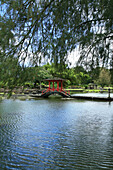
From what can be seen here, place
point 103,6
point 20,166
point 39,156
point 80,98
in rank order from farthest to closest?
point 80,98 < point 39,156 < point 20,166 < point 103,6

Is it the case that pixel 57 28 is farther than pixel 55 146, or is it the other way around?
pixel 55 146

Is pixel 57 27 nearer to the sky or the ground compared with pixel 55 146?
nearer to the sky

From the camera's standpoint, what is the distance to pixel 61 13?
9.67ft

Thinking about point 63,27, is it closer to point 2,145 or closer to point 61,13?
point 61,13

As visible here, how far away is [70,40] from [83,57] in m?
0.35

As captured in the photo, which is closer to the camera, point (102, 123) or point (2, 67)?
point (2, 67)

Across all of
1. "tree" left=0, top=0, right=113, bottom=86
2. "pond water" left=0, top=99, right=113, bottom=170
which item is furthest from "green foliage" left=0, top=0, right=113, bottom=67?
"pond water" left=0, top=99, right=113, bottom=170

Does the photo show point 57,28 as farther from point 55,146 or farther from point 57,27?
point 55,146

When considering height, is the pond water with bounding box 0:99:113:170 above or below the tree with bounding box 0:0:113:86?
below

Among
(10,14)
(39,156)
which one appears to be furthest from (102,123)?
(10,14)

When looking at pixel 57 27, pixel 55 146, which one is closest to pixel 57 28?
pixel 57 27

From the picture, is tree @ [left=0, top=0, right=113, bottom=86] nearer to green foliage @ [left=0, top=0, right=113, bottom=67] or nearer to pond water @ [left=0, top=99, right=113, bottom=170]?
green foliage @ [left=0, top=0, right=113, bottom=67]

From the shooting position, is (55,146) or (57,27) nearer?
(57,27)

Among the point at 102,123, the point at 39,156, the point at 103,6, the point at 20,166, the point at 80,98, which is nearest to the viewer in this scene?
the point at 103,6
